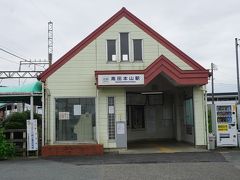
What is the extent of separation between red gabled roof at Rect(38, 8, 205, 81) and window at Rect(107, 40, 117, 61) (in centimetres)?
71

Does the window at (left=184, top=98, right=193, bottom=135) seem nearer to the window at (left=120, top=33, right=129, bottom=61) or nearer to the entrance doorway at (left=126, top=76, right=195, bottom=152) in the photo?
the entrance doorway at (left=126, top=76, right=195, bottom=152)

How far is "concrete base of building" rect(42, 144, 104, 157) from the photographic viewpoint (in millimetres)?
17875

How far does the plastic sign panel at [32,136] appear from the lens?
58.9 ft

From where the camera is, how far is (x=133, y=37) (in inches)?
769

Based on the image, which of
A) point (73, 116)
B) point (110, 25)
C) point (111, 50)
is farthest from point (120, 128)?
point (110, 25)

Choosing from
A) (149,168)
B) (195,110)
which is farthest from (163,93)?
(149,168)

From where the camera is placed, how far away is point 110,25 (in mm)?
19453

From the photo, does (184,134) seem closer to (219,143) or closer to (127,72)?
(219,143)

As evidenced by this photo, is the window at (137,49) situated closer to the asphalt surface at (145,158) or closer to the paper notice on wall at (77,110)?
the paper notice on wall at (77,110)

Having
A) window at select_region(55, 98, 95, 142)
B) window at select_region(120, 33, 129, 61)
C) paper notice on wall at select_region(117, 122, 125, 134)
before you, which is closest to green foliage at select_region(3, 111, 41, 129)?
window at select_region(55, 98, 95, 142)

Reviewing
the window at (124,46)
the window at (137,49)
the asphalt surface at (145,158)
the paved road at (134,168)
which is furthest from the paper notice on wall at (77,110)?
the window at (137,49)

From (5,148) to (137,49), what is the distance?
26.0 feet

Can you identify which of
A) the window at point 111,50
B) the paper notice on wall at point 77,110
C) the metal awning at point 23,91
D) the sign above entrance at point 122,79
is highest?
the window at point 111,50

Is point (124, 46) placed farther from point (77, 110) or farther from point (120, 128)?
point (120, 128)
